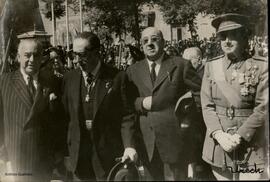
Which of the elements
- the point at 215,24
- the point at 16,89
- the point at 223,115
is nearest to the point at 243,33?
the point at 215,24

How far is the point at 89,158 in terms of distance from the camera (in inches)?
94.5

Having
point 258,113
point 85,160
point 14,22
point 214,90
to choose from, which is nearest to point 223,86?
point 214,90

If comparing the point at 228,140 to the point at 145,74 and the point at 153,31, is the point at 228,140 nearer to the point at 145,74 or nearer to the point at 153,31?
the point at 145,74

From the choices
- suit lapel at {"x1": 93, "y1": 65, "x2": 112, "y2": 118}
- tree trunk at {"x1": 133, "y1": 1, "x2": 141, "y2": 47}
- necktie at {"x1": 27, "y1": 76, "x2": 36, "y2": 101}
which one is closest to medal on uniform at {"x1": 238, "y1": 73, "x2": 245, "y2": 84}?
tree trunk at {"x1": 133, "y1": 1, "x2": 141, "y2": 47}

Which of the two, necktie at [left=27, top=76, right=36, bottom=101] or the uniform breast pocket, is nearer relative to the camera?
the uniform breast pocket

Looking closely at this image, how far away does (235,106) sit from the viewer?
224 cm

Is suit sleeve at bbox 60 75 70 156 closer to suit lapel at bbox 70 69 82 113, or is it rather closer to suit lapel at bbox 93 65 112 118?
suit lapel at bbox 70 69 82 113

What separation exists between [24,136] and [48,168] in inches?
8.1

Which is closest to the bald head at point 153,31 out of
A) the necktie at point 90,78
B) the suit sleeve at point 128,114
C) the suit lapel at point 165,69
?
the suit lapel at point 165,69

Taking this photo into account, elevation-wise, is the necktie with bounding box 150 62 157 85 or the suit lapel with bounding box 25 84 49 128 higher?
the necktie with bounding box 150 62 157 85

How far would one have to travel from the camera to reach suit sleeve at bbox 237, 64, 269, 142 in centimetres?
221

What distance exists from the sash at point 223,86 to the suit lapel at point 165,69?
0.20m

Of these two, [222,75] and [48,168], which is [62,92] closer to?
[48,168]

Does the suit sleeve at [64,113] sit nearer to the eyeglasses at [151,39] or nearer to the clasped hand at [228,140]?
the eyeglasses at [151,39]
